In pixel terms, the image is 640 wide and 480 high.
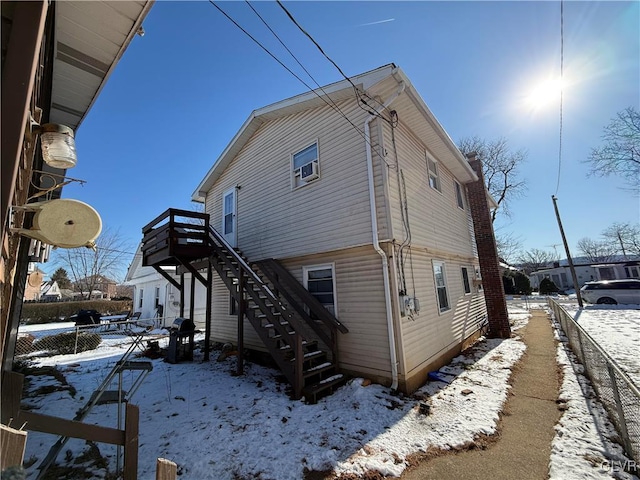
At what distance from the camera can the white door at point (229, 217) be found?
10.5 metres

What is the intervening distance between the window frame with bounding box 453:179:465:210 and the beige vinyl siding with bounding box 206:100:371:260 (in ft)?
22.6

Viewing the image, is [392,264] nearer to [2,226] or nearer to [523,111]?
[2,226]

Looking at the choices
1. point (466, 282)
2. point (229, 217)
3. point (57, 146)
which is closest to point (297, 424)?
point (57, 146)

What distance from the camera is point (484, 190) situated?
11.9m

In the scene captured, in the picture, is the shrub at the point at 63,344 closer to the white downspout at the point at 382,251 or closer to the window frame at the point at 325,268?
the window frame at the point at 325,268

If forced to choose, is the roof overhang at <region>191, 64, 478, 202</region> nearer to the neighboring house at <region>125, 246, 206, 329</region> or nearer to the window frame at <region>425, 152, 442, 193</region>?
the window frame at <region>425, 152, 442, 193</region>

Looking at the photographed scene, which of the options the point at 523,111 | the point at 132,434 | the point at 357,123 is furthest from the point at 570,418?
the point at 523,111

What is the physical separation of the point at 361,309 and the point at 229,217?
6973 millimetres

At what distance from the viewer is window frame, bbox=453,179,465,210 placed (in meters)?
11.8

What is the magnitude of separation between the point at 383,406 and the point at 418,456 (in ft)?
4.35

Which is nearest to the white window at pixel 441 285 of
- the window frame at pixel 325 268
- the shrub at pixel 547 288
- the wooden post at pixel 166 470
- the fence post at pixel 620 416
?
the window frame at pixel 325 268

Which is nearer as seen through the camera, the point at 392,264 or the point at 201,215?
the point at 392,264

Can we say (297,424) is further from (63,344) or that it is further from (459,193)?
(459,193)

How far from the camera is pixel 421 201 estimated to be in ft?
26.3
